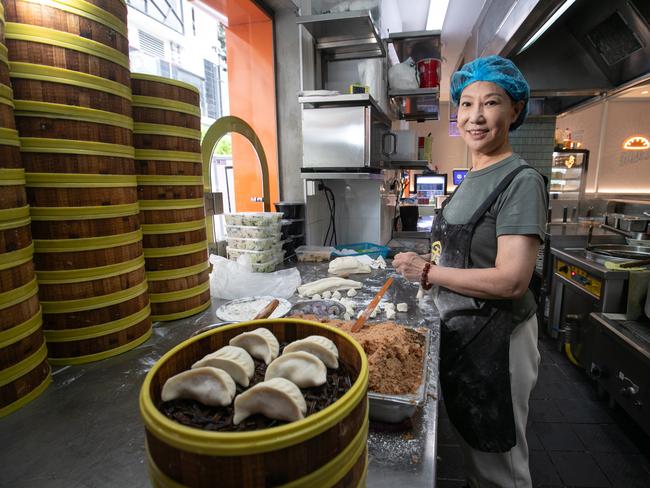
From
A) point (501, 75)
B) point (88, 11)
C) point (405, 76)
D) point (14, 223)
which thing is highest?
point (405, 76)

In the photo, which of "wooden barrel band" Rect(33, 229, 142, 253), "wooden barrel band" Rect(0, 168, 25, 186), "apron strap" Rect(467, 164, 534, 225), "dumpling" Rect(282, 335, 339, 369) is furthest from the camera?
"apron strap" Rect(467, 164, 534, 225)

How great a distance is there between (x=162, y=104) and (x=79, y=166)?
46 cm

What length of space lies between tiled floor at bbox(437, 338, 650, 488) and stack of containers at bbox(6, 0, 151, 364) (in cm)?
191

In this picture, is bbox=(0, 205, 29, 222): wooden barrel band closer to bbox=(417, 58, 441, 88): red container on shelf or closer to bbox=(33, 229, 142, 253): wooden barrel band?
bbox=(33, 229, 142, 253): wooden barrel band

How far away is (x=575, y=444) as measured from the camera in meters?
2.38

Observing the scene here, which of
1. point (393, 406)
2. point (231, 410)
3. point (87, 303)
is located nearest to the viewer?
point (231, 410)

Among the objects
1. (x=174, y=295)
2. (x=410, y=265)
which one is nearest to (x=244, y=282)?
(x=174, y=295)

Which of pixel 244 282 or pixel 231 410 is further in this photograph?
pixel 244 282

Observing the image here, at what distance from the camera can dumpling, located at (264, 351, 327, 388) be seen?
0.58m

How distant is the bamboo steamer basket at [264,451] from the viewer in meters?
0.42

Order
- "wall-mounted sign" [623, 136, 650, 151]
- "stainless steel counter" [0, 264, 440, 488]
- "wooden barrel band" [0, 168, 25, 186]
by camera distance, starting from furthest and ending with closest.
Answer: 1. "wall-mounted sign" [623, 136, 650, 151]
2. "wooden barrel band" [0, 168, 25, 186]
3. "stainless steel counter" [0, 264, 440, 488]

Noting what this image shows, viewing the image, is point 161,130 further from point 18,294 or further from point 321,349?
point 321,349

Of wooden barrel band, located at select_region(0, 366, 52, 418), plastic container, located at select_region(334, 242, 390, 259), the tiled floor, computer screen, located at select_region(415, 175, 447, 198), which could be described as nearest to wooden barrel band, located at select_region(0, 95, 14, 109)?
wooden barrel band, located at select_region(0, 366, 52, 418)

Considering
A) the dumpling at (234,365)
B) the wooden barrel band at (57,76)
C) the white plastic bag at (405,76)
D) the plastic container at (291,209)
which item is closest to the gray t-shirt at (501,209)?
the dumpling at (234,365)
